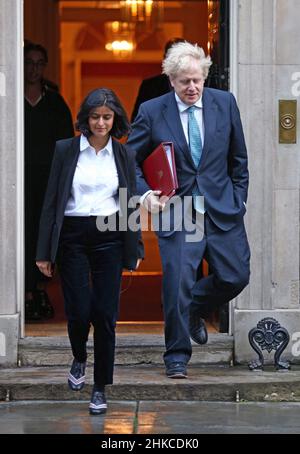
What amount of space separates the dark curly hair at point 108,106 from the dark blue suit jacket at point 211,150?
2.15 feet

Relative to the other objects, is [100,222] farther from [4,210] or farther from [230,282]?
[4,210]

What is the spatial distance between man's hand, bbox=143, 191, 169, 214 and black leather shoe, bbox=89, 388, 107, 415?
4.00ft

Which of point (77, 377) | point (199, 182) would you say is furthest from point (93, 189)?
point (77, 377)

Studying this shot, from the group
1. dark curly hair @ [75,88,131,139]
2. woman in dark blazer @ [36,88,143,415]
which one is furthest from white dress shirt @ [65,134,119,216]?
dark curly hair @ [75,88,131,139]

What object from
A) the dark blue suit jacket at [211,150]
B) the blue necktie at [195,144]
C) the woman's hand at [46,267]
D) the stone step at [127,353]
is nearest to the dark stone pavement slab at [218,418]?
the stone step at [127,353]

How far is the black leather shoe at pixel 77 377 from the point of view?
24.5 ft

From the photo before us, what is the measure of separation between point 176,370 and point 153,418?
79 cm

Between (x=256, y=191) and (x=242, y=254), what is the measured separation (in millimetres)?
930

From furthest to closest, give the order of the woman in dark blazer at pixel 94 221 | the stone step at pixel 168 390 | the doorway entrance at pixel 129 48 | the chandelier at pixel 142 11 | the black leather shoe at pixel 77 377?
the chandelier at pixel 142 11 → the doorway entrance at pixel 129 48 → the stone step at pixel 168 390 → the black leather shoe at pixel 77 377 → the woman in dark blazer at pixel 94 221

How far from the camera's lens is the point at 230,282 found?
7824 mm

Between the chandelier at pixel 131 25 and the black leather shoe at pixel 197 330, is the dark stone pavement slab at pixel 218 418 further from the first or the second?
the chandelier at pixel 131 25
